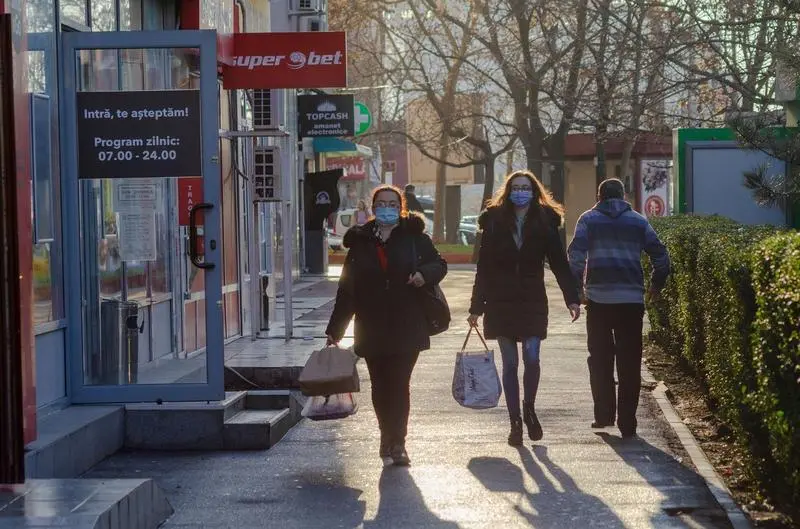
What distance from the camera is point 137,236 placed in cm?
1017

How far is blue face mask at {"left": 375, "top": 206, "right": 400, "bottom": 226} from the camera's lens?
898cm

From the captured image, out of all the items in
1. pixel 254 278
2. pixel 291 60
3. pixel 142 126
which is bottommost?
pixel 254 278

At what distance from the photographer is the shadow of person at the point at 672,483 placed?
7316 mm

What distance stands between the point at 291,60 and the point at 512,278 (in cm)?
406

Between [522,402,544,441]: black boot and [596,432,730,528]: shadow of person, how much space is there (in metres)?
0.45

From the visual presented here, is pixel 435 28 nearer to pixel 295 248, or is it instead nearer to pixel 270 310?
pixel 295 248

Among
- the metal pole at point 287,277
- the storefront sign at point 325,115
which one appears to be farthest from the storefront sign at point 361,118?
the metal pole at point 287,277

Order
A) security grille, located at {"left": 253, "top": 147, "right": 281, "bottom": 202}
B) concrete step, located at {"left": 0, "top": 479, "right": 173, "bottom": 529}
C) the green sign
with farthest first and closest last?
the green sign < security grille, located at {"left": 253, "top": 147, "right": 281, "bottom": 202} < concrete step, located at {"left": 0, "top": 479, "right": 173, "bottom": 529}

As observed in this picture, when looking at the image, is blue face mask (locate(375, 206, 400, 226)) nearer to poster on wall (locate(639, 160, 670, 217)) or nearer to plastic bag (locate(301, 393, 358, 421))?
plastic bag (locate(301, 393, 358, 421))

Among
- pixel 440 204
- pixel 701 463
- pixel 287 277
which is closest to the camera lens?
pixel 701 463

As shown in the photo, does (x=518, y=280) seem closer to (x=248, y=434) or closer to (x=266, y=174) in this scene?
(x=248, y=434)

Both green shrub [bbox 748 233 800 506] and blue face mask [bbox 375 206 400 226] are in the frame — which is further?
blue face mask [bbox 375 206 400 226]

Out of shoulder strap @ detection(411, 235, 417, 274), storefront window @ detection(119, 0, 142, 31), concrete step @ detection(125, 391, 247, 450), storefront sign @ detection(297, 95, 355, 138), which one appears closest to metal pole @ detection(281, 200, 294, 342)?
storefront window @ detection(119, 0, 142, 31)

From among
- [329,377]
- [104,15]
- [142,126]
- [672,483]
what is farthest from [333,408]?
[104,15]
